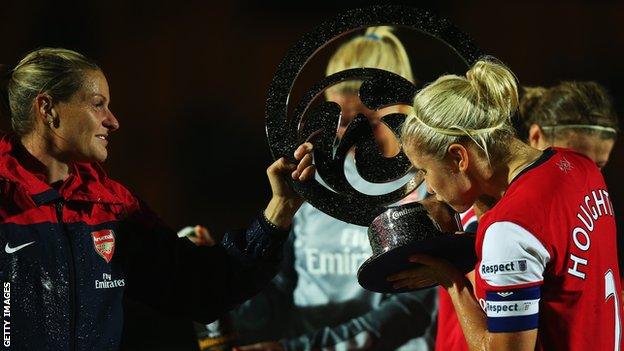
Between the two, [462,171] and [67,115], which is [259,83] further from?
[462,171]

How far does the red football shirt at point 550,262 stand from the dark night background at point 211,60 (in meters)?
2.63

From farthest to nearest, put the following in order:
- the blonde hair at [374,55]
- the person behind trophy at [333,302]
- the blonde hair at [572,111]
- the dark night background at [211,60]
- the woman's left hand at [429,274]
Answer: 1. the dark night background at [211,60]
2. the person behind trophy at [333,302]
3. the blonde hair at [374,55]
4. the blonde hair at [572,111]
5. the woman's left hand at [429,274]

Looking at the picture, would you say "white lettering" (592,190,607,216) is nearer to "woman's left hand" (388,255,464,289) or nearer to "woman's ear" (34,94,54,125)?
"woman's left hand" (388,255,464,289)

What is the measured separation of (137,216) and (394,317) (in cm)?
106

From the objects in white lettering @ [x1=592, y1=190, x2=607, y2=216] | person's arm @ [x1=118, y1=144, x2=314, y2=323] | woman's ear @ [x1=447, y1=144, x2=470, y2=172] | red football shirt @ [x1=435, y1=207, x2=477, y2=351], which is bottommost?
red football shirt @ [x1=435, y1=207, x2=477, y2=351]

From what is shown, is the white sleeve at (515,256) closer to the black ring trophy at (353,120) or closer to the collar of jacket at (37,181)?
the black ring trophy at (353,120)

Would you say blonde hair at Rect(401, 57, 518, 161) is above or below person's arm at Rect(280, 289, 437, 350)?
above

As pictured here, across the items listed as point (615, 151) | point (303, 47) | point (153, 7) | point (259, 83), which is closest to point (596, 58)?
point (615, 151)

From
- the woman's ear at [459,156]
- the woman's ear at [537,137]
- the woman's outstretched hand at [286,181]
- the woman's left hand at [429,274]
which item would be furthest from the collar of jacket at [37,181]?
the woman's ear at [537,137]

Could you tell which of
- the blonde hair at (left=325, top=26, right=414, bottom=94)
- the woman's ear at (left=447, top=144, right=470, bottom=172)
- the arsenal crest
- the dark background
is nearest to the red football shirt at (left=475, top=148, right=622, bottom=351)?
the woman's ear at (left=447, top=144, right=470, bottom=172)

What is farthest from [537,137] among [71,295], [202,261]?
[71,295]

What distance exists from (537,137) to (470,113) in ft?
3.14

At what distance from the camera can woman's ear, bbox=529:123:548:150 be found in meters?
2.65

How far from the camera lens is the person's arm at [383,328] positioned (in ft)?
9.64
